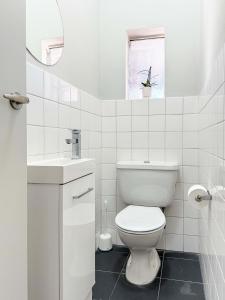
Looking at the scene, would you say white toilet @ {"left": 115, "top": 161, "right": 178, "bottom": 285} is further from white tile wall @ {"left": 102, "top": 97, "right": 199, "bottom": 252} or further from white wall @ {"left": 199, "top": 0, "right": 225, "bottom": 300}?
white wall @ {"left": 199, "top": 0, "right": 225, "bottom": 300}

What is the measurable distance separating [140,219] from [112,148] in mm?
754

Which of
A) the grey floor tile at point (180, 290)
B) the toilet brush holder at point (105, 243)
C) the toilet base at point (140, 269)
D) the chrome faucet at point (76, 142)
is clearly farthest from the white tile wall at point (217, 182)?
the toilet brush holder at point (105, 243)

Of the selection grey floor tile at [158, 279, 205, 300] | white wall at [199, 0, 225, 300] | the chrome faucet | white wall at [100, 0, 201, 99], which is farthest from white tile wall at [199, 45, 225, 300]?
white wall at [100, 0, 201, 99]

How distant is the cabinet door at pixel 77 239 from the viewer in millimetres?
1085

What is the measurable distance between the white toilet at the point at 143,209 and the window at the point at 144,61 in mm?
696

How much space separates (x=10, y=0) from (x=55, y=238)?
84 cm

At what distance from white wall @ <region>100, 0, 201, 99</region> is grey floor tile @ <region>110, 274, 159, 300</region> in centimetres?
144

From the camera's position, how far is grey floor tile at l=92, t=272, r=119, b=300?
5.24 feet

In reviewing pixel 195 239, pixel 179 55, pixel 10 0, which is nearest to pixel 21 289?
pixel 10 0

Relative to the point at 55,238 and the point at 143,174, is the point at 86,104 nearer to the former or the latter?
the point at 143,174

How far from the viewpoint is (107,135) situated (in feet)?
7.59

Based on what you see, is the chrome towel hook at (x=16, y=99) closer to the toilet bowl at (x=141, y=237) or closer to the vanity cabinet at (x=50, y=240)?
the vanity cabinet at (x=50, y=240)

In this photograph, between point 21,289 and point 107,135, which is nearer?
point 21,289

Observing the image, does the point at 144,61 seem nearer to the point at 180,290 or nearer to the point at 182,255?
the point at 182,255
